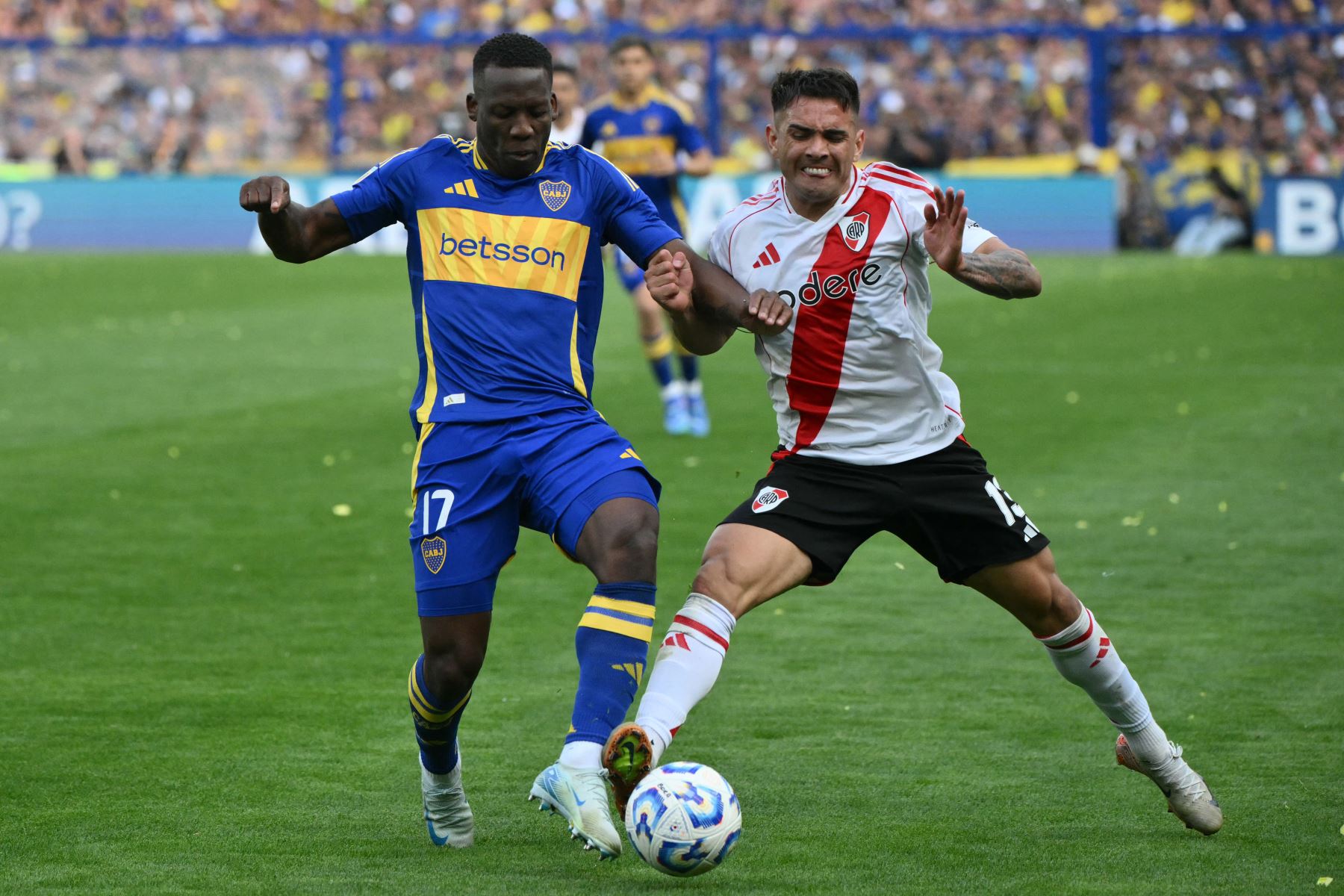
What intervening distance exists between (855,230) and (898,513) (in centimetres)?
75

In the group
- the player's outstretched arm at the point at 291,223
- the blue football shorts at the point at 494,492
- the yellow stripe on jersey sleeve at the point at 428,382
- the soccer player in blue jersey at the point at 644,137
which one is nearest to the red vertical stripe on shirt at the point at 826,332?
the blue football shorts at the point at 494,492

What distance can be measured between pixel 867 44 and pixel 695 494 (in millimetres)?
18164

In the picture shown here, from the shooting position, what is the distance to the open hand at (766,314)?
4535 millimetres

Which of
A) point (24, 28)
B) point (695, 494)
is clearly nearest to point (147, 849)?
point (695, 494)

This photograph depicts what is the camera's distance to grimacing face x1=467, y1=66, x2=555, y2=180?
448cm

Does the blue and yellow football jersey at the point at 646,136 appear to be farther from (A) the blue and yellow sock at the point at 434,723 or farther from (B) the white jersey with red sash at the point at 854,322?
(A) the blue and yellow sock at the point at 434,723

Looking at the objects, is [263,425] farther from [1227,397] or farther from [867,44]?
[867,44]

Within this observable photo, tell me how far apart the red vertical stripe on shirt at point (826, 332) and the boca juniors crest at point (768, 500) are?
0.59 ft

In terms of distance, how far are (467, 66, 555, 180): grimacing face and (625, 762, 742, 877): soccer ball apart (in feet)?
5.10

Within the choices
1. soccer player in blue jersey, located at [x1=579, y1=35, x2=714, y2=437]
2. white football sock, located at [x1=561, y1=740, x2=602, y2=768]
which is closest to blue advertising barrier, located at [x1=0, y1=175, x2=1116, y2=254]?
soccer player in blue jersey, located at [x1=579, y1=35, x2=714, y2=437]

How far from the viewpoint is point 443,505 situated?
444cm

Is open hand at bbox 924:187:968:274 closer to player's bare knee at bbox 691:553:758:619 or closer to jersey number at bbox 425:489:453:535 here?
player's bare knee at bbox 691:553:758:619

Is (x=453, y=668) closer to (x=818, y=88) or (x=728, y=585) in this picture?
(x=728, y=585)

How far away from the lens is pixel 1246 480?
32.2 feet
